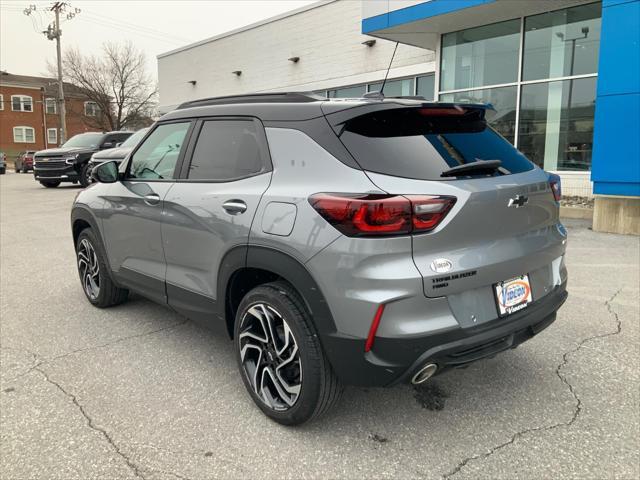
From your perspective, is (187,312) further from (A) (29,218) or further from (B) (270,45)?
(B) (270,45)

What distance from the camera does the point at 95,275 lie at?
187 inches

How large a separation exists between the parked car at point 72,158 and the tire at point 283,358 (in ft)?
49.9

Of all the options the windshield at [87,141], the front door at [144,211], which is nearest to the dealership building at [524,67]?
the front door at [144,211]

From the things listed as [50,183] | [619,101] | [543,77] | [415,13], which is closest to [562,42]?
[543,77]

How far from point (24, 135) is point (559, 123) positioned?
62.1 metres

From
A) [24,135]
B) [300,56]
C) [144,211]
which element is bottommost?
[144,211]

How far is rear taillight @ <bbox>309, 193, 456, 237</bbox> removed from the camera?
2.25 m

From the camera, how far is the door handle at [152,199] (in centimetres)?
355

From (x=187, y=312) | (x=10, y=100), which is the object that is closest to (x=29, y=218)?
A: (x=187, y=312)

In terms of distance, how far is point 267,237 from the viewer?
2.62m

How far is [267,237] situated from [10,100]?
6713 cm

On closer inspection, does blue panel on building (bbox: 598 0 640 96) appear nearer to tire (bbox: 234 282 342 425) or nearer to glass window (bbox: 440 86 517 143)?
glass window (bbox: 440 86 517 143)

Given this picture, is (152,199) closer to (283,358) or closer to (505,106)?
(283,358)

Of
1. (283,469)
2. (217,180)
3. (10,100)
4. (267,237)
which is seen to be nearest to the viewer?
(283,469)
